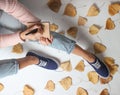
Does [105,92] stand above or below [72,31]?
below

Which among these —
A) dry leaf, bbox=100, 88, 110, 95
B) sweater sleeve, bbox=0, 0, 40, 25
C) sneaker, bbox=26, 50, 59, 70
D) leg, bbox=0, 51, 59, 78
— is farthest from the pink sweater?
dry leaf, bbox=100, 88, 110, 95

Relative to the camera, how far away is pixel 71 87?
130 cm

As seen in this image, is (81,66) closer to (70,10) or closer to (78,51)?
(78,51)

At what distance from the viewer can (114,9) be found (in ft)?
4.10

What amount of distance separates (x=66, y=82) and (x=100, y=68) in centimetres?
19

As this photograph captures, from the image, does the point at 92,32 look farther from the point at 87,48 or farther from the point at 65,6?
the point at 65,6

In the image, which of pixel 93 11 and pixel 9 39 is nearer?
pixel 9 39

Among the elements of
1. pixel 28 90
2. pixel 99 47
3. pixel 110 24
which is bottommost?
pixel 28 90

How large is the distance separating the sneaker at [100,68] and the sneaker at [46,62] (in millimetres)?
188

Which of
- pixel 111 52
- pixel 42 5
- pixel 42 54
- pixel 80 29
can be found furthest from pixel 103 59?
pixel 42 5

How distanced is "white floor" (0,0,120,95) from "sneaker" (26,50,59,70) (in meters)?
0.04

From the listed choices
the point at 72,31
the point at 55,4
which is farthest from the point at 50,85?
the point at 55,4

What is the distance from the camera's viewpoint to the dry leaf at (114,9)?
4.08 ft

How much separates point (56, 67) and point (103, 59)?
243 mm
